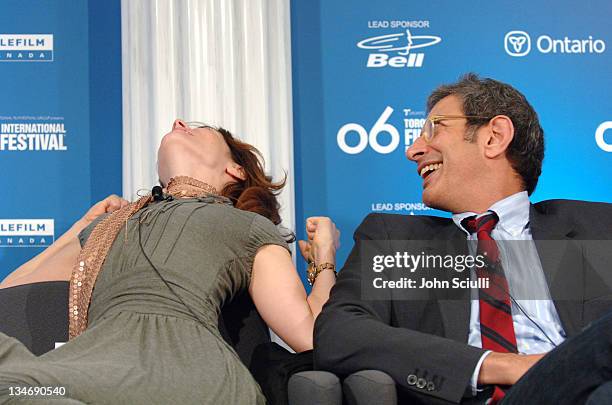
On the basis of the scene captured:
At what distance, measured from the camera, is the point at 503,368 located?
200 centimetres

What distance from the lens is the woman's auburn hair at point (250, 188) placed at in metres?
2.97

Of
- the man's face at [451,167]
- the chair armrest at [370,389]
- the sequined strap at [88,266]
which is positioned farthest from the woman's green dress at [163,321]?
the man's face at [451,167]

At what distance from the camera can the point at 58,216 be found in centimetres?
385

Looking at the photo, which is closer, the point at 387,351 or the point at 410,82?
the point at 387,351

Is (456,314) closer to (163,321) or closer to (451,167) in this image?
(451,167)

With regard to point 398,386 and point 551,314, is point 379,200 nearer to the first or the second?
point 551,314

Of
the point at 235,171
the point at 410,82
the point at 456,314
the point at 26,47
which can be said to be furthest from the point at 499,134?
the point at 26,47

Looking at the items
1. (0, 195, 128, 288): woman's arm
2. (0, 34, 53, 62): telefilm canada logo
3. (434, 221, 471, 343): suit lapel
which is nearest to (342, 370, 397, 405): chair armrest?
(434, 221, 471, 343): suit lapel

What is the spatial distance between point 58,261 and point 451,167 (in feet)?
4.21

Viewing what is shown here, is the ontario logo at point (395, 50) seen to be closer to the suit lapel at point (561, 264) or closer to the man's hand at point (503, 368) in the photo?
the suit lapel at point (561, 264)

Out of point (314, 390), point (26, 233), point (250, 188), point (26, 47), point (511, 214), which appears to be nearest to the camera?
point (314, 390)

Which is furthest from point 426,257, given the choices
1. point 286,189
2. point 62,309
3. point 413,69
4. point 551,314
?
point 413,69

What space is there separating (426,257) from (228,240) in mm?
581

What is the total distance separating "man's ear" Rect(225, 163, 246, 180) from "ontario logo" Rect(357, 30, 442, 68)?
1.06 metres
